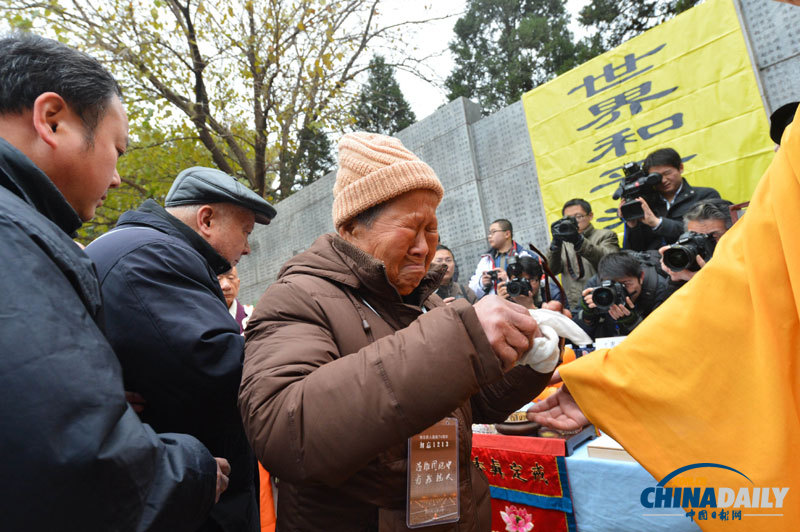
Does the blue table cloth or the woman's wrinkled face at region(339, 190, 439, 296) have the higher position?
the woman's wrinkled face at region(339, 190, 439, 296)

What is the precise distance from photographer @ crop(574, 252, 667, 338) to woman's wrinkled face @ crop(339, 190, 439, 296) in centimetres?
192

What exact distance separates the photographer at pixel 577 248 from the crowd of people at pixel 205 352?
2.73 meters

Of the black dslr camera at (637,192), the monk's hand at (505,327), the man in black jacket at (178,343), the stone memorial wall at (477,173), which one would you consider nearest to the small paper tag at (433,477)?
the monk's hand at (505,327)

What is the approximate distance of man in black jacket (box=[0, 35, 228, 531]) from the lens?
579 millimetres

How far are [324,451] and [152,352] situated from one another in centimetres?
69

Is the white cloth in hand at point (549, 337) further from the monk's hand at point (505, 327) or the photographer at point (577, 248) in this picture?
the photographer at point (577, 248)

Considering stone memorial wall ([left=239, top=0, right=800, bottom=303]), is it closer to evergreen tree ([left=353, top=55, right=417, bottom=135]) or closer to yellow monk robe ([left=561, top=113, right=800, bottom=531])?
yellow monk robe ([left=561, top=113, right=800, bottom=531])

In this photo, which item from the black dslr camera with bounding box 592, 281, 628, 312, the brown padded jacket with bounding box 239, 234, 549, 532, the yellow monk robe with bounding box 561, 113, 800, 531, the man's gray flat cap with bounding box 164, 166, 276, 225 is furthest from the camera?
the black dslr camera with bounding box 592, 281, 628, 312

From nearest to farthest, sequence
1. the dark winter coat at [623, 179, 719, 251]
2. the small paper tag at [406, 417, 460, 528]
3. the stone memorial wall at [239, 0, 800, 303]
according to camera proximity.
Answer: the small paper tag at [406, 417, 460, 528], the dark winter coat at [623, 179, 719, 251], the stone memorial wall at [239, 0, 800, 303]

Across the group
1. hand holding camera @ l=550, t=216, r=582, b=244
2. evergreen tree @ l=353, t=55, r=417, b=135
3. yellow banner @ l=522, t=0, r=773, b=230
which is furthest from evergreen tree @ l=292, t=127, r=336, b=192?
hand holding camera @ l=550, t=216, r=582, b=244

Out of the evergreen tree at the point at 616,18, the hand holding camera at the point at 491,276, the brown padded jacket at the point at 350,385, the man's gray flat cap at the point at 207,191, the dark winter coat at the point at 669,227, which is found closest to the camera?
the brown padded jacket at the point at 350,385

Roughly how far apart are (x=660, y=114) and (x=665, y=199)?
4.16 ft

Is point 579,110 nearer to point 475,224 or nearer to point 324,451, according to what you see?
point 475,224

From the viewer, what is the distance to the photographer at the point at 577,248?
4023 millimetres
